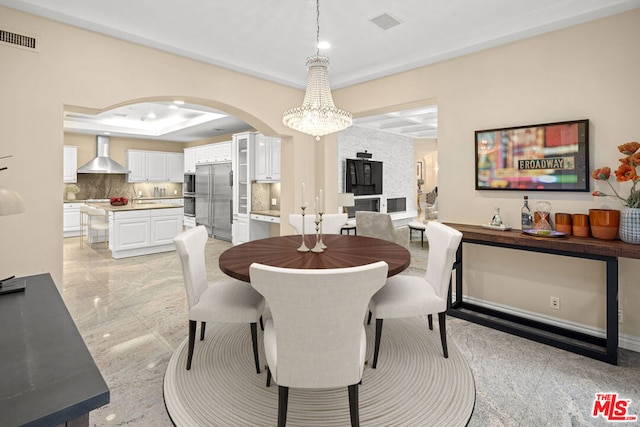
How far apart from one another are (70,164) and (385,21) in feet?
27.5

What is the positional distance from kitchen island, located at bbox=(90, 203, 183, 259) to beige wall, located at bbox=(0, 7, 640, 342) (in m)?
2.96

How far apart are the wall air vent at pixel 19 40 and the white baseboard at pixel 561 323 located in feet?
15.6

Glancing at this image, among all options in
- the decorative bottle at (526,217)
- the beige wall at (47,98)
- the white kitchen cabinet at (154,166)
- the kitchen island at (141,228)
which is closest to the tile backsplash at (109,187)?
the white kitchen cabinet at (154,166)

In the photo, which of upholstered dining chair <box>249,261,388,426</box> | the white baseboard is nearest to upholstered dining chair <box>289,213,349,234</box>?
the white baseboard

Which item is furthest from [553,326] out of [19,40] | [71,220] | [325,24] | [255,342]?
[71,220]

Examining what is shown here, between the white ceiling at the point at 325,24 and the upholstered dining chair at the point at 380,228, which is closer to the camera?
the white ceiling at the point at 325,24

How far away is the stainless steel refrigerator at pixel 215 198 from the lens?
281 inches

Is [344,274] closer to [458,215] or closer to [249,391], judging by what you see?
[249,391]

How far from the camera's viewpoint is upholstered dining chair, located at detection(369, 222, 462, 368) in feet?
7.28

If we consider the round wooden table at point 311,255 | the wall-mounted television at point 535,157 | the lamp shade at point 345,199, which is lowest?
the round wooden table at point 311,255

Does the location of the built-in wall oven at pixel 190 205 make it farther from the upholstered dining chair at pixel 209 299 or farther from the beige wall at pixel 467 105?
the upholstered dining chair at pixel 209 299

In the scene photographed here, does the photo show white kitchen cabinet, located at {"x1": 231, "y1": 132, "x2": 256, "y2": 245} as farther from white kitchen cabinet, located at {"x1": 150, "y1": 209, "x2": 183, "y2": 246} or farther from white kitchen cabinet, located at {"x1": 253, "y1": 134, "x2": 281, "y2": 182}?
white kitchen cabinet, located at {"x1": 150, "y1": 209, "x2": 183, "y2": 246}

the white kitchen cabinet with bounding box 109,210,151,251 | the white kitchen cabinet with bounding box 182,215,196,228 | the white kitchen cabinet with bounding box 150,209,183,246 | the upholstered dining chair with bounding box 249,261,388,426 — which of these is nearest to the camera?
the upholstered dining chair with bounding box 249,261,388,426

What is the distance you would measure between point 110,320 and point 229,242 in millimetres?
4063
